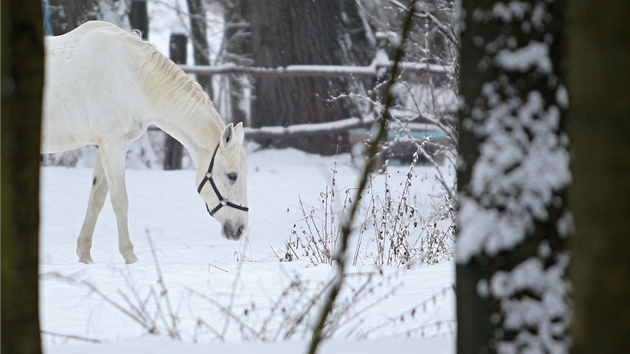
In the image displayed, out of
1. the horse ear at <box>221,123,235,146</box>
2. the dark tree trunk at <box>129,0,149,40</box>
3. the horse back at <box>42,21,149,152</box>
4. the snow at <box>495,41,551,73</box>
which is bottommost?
the snow at <box>495,41,551,73</box>

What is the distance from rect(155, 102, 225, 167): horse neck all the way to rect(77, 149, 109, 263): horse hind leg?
2.05 feet

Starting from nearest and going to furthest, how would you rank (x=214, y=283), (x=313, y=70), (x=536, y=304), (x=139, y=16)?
(x=536, y=304)
(x=214, y=283)
(x=313, y=70)
(x=139, y=16)

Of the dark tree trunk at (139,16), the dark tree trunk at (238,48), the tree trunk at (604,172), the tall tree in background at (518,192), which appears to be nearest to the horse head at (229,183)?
the tall tree in background at (518,192)

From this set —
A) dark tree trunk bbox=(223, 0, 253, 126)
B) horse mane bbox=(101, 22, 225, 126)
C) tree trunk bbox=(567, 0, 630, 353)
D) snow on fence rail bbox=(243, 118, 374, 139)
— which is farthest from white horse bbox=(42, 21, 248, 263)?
dark tree trunk bbox=(223, 0, 253, 126)

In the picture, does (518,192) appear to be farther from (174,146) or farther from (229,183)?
(174,146)

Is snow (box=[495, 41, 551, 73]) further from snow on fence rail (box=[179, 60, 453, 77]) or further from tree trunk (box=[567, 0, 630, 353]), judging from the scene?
snow on fence rail (box=[179, 60, 453, 77])

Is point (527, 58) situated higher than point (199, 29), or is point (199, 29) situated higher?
point (199, 29)

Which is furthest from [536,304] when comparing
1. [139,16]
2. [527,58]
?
→ [139,16]

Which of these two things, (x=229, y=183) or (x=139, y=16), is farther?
(x=139, y=16)

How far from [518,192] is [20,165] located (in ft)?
3.53

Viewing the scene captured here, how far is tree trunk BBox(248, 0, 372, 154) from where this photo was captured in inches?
551

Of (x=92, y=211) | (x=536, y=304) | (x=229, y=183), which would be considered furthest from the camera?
(x=92, y=211)

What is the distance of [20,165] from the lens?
1.91 metres

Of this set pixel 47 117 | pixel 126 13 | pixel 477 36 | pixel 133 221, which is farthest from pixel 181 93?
pixel 126 13
